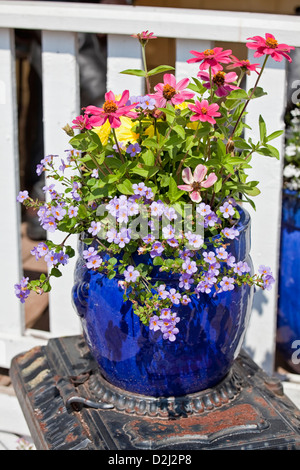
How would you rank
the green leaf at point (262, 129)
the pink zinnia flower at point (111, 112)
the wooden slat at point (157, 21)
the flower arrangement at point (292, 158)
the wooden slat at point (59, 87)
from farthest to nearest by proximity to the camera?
the flower arrangement at point (292, 158), the wooden slat at point (59, 87), the wooden slat at point (157, 21), the green leaf at point (262, 129), the pink zinnia flower at point (111, 112)

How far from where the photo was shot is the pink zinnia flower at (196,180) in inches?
45.1

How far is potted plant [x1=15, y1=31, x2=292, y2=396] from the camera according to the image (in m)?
1.15

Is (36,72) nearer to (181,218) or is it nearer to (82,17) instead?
(82,17)

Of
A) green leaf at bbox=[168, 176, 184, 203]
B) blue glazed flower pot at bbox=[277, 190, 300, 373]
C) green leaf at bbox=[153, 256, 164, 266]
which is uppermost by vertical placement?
green leaf at bbox=[168, 176, 184, 203]

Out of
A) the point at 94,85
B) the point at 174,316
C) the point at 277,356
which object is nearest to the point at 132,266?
the point at 174,316

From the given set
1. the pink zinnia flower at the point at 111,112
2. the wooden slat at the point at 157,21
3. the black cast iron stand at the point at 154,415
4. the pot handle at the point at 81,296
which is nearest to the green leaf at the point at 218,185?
the pink zinnia flower at the point at 111,112

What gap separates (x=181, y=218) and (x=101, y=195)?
16cm

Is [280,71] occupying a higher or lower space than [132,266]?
higher

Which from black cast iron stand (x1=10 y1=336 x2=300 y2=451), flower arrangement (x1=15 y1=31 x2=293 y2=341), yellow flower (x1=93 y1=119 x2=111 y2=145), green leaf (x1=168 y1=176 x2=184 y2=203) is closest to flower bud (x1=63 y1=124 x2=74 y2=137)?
flower arrangement (x1=15 y1=31 x2=293 y2=341)

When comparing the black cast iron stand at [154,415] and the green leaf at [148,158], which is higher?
the green leaf at [148,158]

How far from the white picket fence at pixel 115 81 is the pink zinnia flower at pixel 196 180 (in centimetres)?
58

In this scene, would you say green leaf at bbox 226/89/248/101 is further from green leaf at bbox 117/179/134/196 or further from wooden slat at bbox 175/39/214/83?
wooden slat at bbox 175/39/214/83

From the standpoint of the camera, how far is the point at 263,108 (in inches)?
66.2

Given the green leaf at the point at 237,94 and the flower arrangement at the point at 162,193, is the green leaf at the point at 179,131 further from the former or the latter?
the green leaf at the point at 237,94
